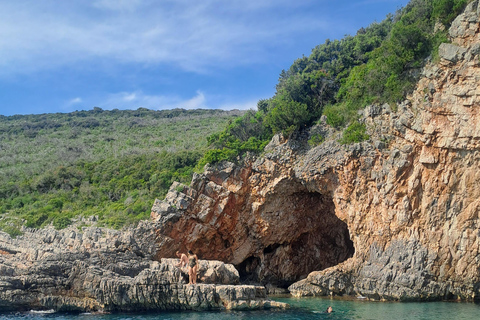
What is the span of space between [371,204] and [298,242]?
8.65 metres

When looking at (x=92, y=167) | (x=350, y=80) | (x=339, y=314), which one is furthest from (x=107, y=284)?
(x=92, y=167)

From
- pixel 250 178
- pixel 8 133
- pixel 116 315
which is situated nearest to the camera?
pixel 116 315

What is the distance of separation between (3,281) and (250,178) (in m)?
14.7

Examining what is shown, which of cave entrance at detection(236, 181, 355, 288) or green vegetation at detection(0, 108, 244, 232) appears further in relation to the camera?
green vegetation at detection(0, 108, 244, 232)

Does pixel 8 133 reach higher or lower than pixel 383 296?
higher

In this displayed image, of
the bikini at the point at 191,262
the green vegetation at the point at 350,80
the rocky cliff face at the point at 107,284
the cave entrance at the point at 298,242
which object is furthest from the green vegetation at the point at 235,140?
the bikini at the point at 191,262

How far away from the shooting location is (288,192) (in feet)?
96.0

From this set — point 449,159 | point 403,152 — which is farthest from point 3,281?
point 449,159

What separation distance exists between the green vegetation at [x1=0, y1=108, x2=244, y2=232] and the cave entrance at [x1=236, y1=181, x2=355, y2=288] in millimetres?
7485

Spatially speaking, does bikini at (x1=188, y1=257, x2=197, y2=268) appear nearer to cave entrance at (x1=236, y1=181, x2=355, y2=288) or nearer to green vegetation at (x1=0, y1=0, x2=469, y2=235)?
cave entrance at (x1=236, y1=181, x2=355, y2=288)

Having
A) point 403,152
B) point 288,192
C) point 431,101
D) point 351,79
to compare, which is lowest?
point 288,192

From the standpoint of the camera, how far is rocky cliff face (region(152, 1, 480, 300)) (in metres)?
21.8

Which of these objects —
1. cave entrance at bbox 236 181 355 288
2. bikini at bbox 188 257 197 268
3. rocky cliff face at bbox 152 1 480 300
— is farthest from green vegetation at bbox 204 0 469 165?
bikini at bbox 188 257 197 268

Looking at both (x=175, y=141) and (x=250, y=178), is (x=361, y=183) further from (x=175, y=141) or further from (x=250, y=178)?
(x=175, y=141)
